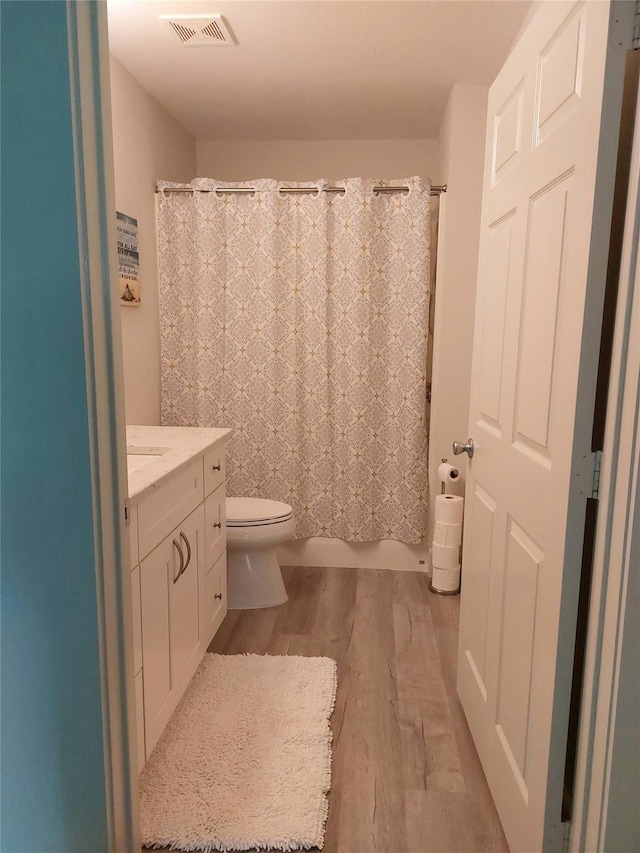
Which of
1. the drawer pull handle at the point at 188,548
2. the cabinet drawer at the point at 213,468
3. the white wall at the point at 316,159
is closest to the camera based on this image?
the drawer pull handle at the point at 188,548

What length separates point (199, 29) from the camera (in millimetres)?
2234

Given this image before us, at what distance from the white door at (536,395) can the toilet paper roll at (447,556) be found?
1102 mm

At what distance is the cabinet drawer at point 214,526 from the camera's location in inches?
88.0

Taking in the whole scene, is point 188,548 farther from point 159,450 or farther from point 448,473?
point 448,473

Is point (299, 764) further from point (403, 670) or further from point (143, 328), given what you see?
point (143, 328)

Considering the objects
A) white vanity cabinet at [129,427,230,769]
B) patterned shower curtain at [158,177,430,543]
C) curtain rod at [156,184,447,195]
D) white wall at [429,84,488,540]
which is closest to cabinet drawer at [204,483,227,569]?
white vanity cabinet at [129,427,230,769]

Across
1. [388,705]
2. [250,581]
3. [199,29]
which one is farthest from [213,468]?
[199,29]

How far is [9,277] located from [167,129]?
2.57 meters

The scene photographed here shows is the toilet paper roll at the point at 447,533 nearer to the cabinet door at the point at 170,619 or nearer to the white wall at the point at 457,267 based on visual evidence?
the white wall at the point at 457,267

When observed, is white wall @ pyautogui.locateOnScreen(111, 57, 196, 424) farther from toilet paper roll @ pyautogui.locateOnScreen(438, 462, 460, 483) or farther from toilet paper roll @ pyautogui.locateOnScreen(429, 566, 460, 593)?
toilet paper roll @ pyautogui.locateOnScreen(429, 566, 460, 593)

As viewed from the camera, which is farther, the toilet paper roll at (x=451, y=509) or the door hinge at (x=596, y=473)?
the toilet paper roll at (x=451, y=509)

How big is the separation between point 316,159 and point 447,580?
8.17 feet

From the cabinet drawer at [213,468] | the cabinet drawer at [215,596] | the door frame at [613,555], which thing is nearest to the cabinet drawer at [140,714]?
the cabinet drawer at [215,596]

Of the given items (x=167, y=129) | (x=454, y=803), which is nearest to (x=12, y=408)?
(x=454, y=803)
